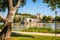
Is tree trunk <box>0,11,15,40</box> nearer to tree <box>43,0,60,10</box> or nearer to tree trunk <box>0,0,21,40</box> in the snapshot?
tree trunk <box>0,0,21,40</box>

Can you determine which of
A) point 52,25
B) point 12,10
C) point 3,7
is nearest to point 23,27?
point 52,25

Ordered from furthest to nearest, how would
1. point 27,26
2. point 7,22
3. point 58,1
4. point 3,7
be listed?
Result: point 27,26
point 3,7
point 58,1
point 7,22

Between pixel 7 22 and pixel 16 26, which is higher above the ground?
pixel 7 22

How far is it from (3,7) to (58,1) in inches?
326

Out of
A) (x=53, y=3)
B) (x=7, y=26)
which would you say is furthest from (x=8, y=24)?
(x=53, y=3)

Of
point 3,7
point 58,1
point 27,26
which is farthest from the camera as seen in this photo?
point 27,26

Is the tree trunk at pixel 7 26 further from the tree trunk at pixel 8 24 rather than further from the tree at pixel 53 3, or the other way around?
the tree at pixel 53 3

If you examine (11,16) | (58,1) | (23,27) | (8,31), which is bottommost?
(23,27)

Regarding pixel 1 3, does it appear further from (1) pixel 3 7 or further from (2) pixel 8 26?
(2) pixel 8 26

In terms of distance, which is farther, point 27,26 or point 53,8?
point 27,26

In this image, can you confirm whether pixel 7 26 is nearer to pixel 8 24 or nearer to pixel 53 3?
pixel 8 24

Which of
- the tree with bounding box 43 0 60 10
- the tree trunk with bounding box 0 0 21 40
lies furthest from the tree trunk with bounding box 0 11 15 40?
the tree with bounding box 43 0 60 10

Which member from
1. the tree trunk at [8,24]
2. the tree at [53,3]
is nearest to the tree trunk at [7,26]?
the tree trunk at [8,24]

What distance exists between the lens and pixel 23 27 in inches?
1692
